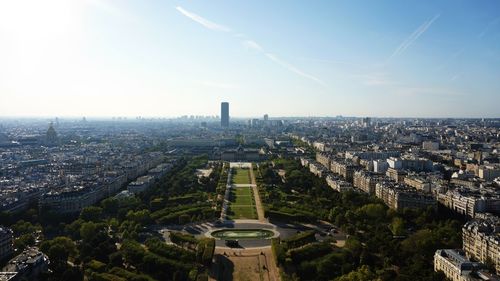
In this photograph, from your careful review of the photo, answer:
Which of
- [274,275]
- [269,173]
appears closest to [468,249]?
[274,275]

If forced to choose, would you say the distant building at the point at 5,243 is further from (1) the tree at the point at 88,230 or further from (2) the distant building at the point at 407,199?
(2) the distant building at the point at 407,199

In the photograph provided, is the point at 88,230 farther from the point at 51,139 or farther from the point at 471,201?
the point at 51,139

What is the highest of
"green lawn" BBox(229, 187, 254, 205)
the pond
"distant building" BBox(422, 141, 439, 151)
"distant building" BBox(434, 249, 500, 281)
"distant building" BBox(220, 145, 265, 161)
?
"distant building" BBox(422, 141, 439, 151)

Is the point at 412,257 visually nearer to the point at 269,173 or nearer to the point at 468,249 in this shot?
the point at 468,249

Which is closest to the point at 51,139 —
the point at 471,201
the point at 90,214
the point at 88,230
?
the point at 90,214

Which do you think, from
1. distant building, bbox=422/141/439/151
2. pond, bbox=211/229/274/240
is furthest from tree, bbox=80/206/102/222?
distant building, bbox=422/141/439/151

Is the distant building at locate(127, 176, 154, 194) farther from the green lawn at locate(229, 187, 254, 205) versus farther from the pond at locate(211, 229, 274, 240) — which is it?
the pond at locate(211, 229, 274, 240)
